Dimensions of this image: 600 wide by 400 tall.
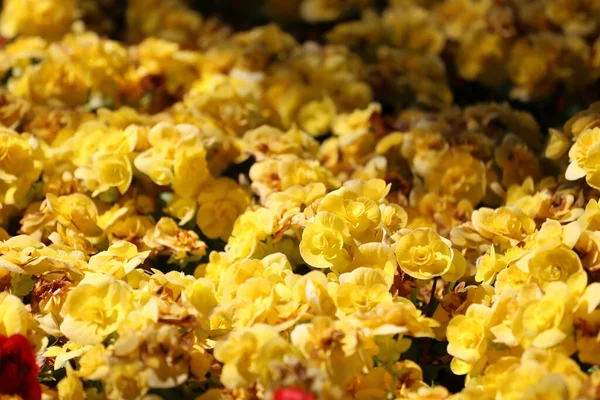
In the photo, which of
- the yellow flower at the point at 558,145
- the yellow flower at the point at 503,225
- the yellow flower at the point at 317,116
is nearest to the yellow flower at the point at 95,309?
the yellow flower at the point at 503,225

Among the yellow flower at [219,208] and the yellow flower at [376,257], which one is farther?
the yellow flower at [219,208]

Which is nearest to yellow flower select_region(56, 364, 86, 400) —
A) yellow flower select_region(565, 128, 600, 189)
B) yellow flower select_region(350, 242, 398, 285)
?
yellow flower select_region(350, 242, 398, 285)

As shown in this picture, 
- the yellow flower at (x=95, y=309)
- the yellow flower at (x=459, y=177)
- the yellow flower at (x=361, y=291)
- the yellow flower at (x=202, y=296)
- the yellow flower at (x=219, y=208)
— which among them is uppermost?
the yellow flower at (x=95, y=309)

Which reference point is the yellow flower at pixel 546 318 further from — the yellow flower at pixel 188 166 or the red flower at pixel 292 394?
the yellow flower at pixel 188 166

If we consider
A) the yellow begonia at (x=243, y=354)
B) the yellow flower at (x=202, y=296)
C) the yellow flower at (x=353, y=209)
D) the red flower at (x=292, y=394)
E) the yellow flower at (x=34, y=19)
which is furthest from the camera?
the yellow flower at (x=34, y=19)

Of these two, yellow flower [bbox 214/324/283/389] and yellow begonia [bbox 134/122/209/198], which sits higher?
yellow flower [bbox 214/324/283/389]

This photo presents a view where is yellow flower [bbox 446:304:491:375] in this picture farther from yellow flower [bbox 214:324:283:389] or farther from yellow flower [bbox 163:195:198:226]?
yellow flower [bbox 163:195:198:226]

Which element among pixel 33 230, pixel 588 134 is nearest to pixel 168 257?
pixel 33 230
